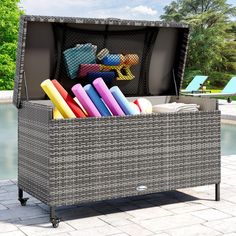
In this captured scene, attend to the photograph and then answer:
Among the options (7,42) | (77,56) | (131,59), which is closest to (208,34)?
(7,42)

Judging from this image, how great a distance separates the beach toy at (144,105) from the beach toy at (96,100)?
0.55m

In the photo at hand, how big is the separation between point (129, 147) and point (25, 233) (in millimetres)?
1033

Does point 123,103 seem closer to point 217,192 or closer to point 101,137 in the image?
point 101,137

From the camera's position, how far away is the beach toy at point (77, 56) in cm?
464

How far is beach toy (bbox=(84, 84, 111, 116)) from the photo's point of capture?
4.28 m

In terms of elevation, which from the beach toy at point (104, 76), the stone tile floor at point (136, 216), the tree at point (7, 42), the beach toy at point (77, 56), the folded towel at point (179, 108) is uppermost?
the tree at point (7, 42)

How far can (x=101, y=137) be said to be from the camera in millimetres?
4102

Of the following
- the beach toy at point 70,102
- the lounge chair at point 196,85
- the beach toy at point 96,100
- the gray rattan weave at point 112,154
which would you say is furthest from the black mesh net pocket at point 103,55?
the lounge chair at point 196,85

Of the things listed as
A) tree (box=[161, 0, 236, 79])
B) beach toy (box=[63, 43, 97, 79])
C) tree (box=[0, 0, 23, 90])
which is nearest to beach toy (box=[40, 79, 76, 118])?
beach toy (box=[63, 43, 97, 79])

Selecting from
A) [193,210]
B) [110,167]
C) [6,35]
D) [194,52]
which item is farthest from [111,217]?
[194,52]

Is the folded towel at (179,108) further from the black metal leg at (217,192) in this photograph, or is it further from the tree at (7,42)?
the tree at (7,42)

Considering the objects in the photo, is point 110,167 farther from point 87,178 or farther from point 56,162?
point 56,162

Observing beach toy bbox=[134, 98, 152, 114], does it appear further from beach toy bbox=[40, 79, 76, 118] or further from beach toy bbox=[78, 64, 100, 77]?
beach toy bbox=[40, 79, 76, 118]

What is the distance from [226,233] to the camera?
12.6 ft
